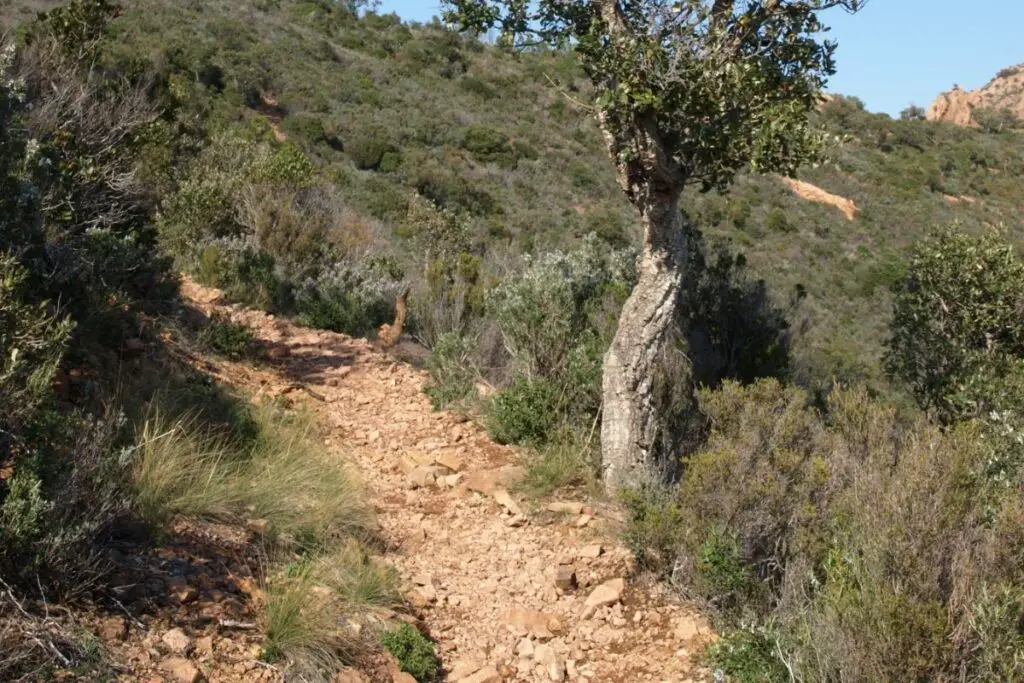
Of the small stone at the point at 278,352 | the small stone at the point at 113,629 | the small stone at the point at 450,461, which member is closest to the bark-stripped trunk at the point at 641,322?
the small stone at the point at 450,461

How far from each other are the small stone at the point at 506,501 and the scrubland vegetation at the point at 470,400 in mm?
275

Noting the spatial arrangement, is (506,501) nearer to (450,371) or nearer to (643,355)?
(643,355)

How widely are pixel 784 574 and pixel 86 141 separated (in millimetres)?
7495

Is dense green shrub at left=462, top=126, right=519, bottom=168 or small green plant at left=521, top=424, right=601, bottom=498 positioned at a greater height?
dense green shrub at left=462, top=126, right=519, bottom=168

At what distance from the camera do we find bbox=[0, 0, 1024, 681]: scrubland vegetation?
3660mm

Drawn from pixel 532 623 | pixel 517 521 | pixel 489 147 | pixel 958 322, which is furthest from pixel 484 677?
pixel 489 147

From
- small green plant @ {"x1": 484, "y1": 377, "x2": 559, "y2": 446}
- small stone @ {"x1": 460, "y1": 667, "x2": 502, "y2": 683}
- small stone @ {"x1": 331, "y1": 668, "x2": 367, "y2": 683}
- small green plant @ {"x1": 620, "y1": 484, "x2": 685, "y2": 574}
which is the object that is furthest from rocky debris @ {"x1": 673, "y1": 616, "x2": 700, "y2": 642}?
small green plant @ {"x1": 484, "y1": 377, "x2": 559, "y2": 446}

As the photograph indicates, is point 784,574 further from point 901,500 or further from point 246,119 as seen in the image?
point 246,119

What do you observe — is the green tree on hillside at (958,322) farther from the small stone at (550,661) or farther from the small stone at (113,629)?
the small stone at (113,629)

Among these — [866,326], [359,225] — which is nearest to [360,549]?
[359,225]

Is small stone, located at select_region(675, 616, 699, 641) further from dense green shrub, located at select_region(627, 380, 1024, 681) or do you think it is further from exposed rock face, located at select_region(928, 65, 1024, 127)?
exposed rock face, located at select_region(928, 65, 1024, 127)

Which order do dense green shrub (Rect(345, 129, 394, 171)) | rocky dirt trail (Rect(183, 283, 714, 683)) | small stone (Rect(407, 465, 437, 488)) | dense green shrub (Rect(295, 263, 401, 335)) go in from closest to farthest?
rocky dirt trail (Rect(183, 283, 714, 683))
small stone (Rect(407, 465, 437, 488))
dense green shrub (Rect(295, 263, 401, 335))
dense green shrub (Rect(345, 129, 394, 171))

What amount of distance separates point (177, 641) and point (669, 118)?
13.5ft

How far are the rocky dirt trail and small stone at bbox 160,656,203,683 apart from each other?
3.12 feet
